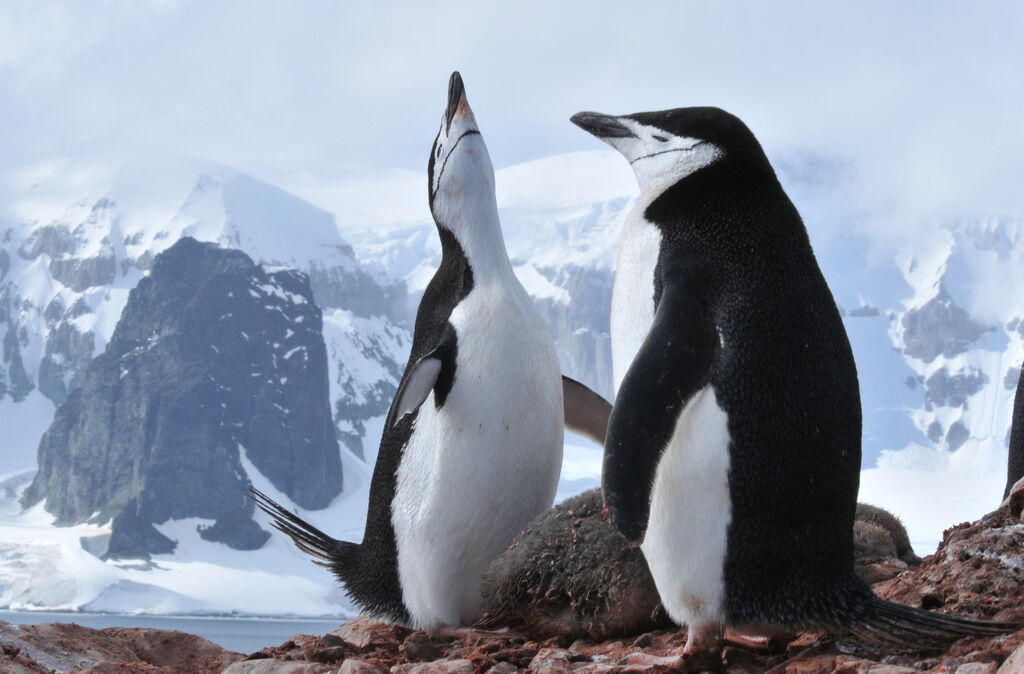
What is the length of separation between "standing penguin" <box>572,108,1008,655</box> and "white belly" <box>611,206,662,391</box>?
5cm

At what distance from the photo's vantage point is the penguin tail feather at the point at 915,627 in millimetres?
2736

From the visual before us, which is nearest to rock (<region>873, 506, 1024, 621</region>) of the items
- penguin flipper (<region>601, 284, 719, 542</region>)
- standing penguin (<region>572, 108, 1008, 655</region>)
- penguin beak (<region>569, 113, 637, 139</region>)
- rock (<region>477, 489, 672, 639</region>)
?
standing penguin (<region>572, 108, 1008, 655</region>)

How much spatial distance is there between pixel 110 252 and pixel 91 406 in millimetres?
50322

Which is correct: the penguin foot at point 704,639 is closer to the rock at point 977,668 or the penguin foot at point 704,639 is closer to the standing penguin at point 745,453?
the standing penguin at point 745,453

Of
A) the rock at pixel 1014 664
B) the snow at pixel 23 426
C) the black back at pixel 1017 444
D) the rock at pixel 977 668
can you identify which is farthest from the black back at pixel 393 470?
the snow at pixel 23 426

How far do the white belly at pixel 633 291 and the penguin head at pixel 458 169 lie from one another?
1225mm

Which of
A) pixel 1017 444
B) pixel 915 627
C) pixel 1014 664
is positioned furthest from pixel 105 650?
pixel 1017 444

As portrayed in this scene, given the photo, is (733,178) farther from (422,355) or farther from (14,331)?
(14,331)

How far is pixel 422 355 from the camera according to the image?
4.29 meters

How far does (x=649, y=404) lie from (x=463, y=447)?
1.28 metres

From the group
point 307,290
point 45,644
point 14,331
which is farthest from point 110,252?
point 45,644

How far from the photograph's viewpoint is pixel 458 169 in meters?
4.49

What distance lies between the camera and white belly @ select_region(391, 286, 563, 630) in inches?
156

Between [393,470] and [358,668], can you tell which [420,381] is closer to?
[393,470]
